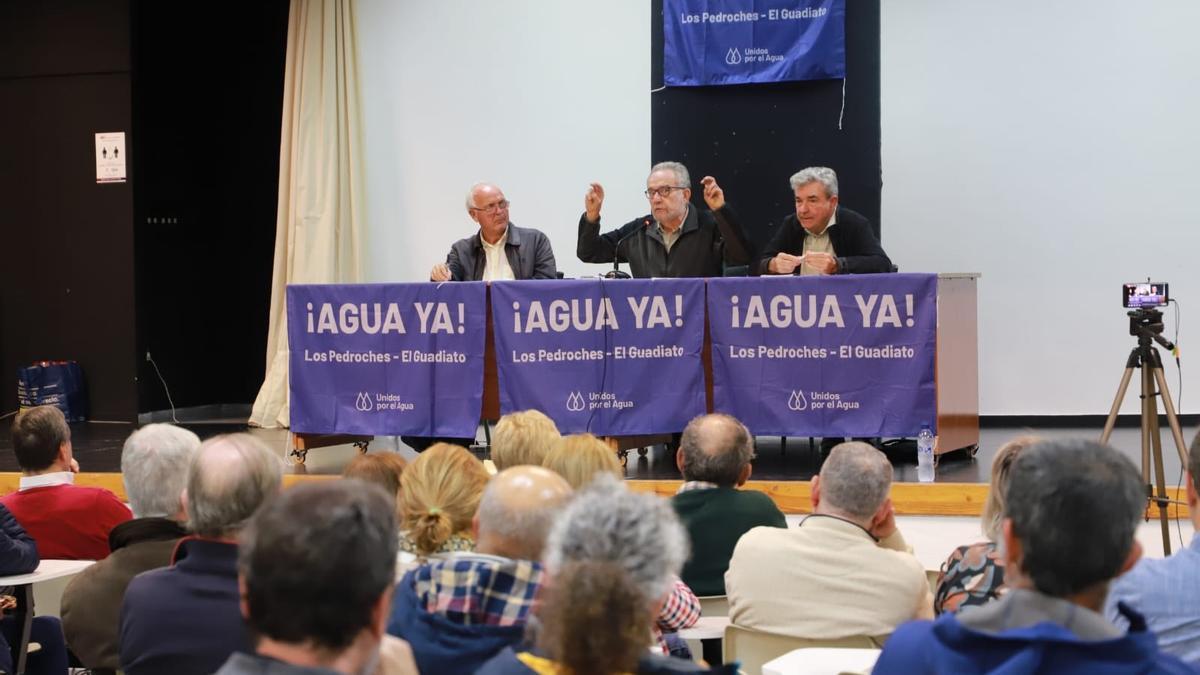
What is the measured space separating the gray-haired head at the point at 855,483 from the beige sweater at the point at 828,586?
0.06m

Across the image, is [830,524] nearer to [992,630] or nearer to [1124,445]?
[992,630]

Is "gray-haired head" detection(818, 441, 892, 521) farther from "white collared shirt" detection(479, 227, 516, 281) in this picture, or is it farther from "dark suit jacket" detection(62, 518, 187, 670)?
"white collared shirt" detection(479, 227, 516, 281)

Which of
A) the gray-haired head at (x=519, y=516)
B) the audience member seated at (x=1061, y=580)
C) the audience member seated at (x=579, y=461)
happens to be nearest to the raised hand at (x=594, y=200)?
the audience member seated at (x=579, y=461)

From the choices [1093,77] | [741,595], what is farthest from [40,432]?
[1093,77]

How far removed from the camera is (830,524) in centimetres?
263

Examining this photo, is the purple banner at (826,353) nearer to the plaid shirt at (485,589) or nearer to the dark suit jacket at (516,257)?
the dark suit jacket at (516,257)

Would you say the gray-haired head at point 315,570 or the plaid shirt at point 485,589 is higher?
the gray-haired head at point 315,570

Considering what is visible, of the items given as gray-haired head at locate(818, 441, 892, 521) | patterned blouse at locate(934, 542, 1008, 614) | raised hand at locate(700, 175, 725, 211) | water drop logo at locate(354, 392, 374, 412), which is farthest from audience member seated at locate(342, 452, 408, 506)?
raised hand at locate(700, 175, 725, 211)

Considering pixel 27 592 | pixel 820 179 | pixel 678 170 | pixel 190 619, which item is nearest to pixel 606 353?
pixel 678 170

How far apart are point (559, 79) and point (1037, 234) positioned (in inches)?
125

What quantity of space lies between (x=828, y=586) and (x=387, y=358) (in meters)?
3.50

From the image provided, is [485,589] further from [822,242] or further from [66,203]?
[66,203]

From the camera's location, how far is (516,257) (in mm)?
6273

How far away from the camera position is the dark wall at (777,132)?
6.70m
